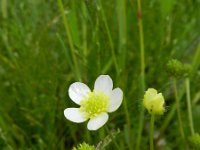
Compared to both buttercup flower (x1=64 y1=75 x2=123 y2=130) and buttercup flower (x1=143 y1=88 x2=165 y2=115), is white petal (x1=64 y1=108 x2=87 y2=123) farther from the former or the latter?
buttercup flower (x1=143 y1=88 x2=165 y2=115)

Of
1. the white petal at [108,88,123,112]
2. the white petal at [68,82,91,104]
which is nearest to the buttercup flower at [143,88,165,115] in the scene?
the white petal at [108,88,123,112]

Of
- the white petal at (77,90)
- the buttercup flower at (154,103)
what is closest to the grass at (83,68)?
the white petal at (77,90)

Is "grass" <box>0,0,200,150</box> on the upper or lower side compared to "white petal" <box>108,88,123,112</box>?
upper

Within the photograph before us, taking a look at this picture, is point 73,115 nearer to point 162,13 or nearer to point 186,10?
point 162,13

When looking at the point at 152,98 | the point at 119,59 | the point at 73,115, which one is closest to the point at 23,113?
the point at 119,59

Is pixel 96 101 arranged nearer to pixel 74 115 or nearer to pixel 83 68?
pixel 74 115

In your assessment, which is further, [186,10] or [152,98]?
[186,10]
